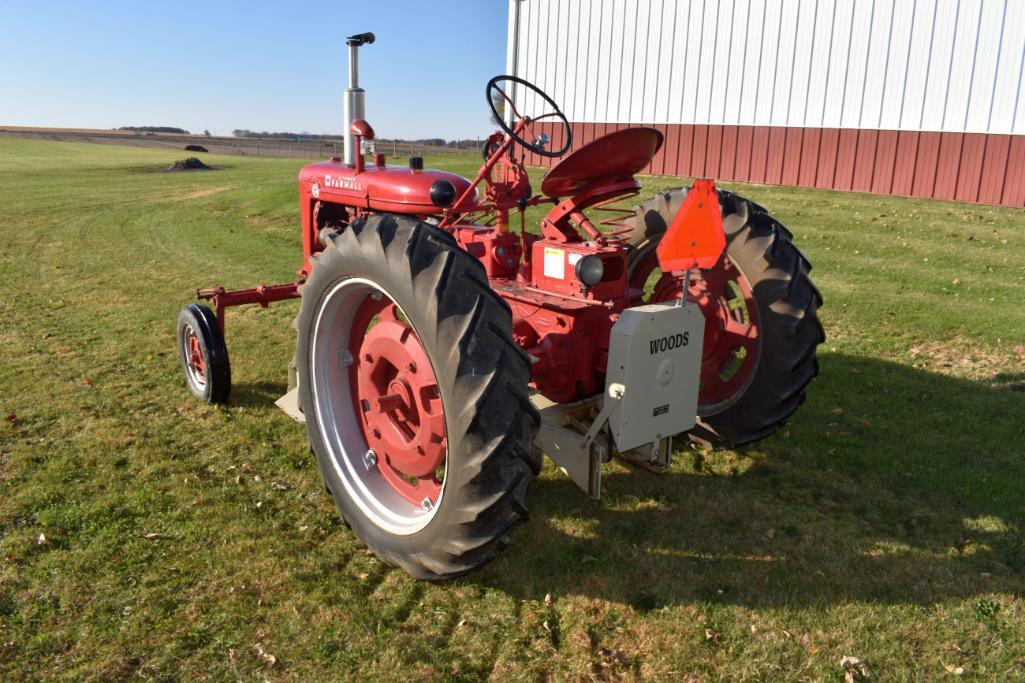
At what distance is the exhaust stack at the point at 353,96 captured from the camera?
543 centimetres

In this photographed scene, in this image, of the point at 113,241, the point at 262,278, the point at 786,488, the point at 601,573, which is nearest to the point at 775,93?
the point at 262,278

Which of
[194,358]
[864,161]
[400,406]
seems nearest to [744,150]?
[864,161]

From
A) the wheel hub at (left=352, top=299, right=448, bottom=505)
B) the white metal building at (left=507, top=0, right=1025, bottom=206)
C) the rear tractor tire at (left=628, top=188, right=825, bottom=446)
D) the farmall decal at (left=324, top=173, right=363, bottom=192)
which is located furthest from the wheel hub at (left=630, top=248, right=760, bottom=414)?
the white metal building at (left=507, top=0, right=1025, bottom=206)

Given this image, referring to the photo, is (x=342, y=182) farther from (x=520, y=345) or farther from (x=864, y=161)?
(x=864, y=161)

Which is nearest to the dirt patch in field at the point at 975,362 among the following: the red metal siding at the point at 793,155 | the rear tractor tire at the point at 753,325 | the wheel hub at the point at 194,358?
the rear tractor tire at the point at 753,325

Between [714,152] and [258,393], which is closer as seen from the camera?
[258,393]

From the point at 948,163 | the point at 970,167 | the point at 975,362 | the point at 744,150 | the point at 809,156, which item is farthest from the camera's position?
the point at 744,150

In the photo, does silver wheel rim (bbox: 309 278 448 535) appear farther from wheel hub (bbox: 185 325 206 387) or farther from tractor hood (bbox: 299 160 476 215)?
wheel hub (bbox: 185 325 206 387)

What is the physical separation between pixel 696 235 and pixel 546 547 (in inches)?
60.6

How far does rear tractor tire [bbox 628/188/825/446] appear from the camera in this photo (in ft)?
12.1

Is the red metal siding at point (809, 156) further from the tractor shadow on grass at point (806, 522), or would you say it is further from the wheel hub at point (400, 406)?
the wheel hub at point (400, 406)

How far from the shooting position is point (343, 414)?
11.7 feet

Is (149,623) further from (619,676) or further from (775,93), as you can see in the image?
(775,93)

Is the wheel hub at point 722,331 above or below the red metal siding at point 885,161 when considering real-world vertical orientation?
below
